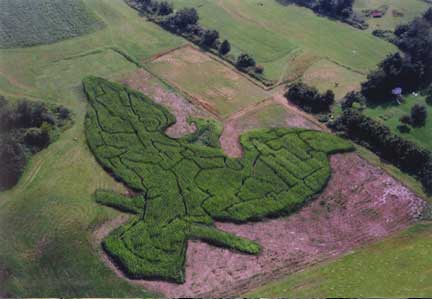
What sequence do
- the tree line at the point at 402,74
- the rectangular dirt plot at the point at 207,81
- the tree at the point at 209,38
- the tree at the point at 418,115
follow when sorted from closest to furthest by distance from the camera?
1. the tree at the point at 418,115
2. the rectangular dirt plot at the point at 207,81
3. the tree line at the point at 402,74
4. the tree at the point at 209,38

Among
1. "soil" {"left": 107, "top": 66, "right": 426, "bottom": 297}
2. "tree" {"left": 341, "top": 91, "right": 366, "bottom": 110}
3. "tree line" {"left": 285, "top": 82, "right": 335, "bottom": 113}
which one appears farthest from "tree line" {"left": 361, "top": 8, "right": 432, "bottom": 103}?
"soil" {"left": 107, "top": 66, "right": 426, "bottom": 297}

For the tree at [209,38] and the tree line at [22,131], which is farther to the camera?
the tree at [209,38]

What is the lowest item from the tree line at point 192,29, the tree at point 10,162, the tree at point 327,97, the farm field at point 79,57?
the tree at point 10,162

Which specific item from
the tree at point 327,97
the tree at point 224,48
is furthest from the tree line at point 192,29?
the tree at point 327,97

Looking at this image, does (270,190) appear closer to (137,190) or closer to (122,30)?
(137,190)

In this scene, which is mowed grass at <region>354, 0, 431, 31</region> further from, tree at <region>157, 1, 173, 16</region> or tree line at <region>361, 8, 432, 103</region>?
tree at <region>157, 1, 173, 16</region>

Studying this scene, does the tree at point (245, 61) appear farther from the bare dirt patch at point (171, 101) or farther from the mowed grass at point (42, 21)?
the mowed grass at point (42, 21)

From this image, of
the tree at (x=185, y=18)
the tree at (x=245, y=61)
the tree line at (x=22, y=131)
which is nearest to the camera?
the tree line at (x=22, y=131)

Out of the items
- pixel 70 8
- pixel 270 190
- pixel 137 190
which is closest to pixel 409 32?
pixel 270 190
